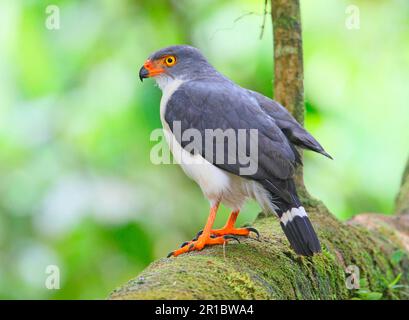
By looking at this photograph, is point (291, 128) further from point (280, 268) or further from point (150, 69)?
point (150, 69)

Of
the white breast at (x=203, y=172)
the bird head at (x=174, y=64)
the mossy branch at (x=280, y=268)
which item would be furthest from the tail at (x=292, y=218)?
the bird head at (x=174, y=64)

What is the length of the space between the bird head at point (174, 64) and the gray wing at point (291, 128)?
20.7 inches

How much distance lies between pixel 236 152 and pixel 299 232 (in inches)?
21.3

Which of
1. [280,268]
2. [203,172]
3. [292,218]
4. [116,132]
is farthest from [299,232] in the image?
[116,132]

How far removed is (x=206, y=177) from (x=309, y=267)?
76cm

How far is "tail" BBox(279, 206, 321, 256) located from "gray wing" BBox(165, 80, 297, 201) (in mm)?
90

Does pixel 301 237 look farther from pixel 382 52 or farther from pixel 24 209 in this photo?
pixel 382 52

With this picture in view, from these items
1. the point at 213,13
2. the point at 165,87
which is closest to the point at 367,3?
the point at 213,13

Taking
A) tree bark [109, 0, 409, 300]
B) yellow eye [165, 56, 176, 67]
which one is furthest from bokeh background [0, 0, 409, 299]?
yellow eye [165, 56, 176, 67]

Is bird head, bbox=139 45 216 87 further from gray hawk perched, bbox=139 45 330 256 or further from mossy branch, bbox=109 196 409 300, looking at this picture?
mossy branch, bbox=109 196 409 300

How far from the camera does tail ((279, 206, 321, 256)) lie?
359 cm

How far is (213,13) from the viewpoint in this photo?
7.41 meters

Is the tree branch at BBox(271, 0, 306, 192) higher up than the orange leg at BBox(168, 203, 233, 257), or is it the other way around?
the tree branch at BBox(271, 0, 306, 192)
